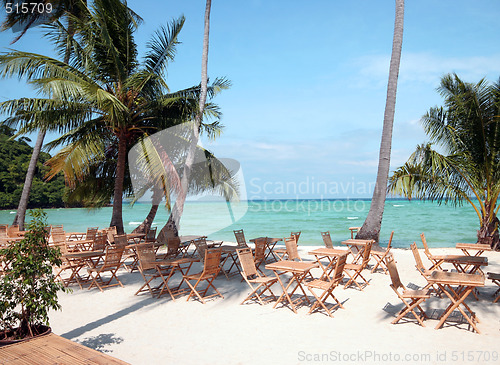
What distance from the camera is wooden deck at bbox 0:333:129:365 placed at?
10.3ft

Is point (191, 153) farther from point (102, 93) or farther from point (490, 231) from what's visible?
point (490, 231)

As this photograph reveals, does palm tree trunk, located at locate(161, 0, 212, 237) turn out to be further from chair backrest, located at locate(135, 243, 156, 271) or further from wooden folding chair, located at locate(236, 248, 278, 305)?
wooden folding chair, located at locate(236, 248, 278, 305)

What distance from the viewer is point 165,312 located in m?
5.95

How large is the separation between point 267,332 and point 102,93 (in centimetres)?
906

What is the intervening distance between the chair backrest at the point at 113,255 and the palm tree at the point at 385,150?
281 inches

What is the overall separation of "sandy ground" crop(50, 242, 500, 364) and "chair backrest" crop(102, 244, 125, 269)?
0.81m

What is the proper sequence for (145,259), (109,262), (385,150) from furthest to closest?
(385,150), (109,262), (145,259)

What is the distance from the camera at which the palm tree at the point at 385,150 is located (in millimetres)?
11148

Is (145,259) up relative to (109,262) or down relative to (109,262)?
up

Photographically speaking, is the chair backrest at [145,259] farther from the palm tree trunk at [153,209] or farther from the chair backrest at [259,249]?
the palm tree trunk at [153,209]

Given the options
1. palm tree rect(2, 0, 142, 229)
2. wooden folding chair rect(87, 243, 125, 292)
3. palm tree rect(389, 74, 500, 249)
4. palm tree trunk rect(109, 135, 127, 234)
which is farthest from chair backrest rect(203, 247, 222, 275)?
palm tree rect(2, 0, 142, 229)

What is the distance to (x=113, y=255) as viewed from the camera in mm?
7672

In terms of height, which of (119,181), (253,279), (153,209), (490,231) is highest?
(119,181)

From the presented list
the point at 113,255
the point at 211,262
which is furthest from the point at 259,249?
the point at 113,255
